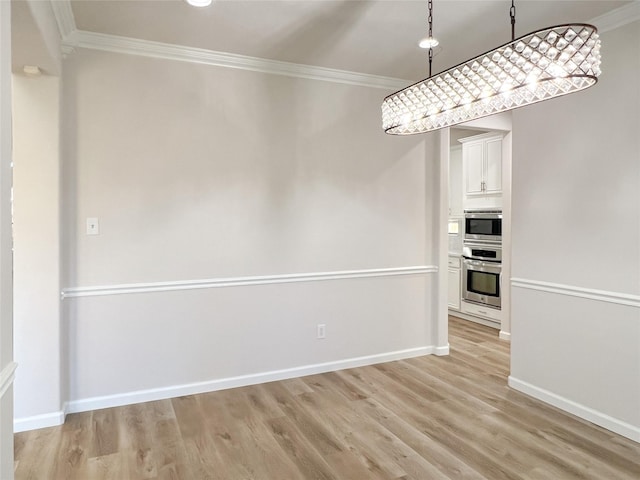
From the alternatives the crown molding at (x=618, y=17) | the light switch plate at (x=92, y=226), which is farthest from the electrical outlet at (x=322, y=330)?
the crown molding at (x=618, y=17)

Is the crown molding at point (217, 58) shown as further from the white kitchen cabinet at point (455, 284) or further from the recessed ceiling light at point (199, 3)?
the white kitchen cabinet at point (455, 284)

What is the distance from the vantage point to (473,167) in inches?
216

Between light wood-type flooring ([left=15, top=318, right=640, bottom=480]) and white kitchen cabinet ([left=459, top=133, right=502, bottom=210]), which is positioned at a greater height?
white kitchen cabinet ([left=459, top=133, right=502, bottom=210])

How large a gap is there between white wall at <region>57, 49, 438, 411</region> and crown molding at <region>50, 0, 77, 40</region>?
7.0 inches

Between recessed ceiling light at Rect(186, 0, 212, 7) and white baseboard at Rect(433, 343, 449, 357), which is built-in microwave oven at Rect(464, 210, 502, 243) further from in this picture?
recessed ceiling light at Rect(186, 0, 212, 7)

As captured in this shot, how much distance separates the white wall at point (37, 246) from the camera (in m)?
2.66

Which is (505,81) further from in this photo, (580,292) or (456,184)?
(456,184)

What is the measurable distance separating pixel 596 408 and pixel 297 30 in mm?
3211

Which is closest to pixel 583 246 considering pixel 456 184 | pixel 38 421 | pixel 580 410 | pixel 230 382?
pixel 580 410

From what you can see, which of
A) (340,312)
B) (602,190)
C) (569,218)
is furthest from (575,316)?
(340,312)

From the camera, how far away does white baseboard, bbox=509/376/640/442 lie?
2617 millimetres

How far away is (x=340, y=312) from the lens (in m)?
3.80

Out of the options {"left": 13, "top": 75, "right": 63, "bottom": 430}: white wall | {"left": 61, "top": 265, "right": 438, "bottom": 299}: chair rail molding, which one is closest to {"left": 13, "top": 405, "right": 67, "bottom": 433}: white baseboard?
{"left": 13, "top": 75, "right": 63, "bottom": 430}: white wall

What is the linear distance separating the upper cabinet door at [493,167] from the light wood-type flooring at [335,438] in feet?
8.53
